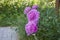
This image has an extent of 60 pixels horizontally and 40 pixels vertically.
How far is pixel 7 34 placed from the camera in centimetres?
538

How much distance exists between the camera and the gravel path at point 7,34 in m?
5.09

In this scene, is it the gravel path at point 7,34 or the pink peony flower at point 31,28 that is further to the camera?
the gravel path at point 7,34

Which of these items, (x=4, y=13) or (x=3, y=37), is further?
(x=4, y=13)

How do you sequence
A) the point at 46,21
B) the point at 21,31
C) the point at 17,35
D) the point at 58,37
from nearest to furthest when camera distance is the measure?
the point at 58,37 < the point at 46,21 < the point at 21,31 < the point at 17,35

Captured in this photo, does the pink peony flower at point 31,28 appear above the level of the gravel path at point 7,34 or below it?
above

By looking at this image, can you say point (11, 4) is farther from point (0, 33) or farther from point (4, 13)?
point (0, 33)

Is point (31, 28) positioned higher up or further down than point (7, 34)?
higher up

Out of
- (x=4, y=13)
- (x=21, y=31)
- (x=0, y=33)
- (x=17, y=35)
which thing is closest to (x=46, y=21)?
(x=21, y=31)

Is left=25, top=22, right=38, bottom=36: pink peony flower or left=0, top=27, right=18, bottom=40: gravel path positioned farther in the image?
left=0, top=27, right=18, bottom=40: gravel path

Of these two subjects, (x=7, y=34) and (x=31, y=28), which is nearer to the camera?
(x=31, y=28)

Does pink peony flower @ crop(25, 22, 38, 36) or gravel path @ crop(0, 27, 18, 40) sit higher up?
pink peony flower @ crop(25, 22, 38, 36)

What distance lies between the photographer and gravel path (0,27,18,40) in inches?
200

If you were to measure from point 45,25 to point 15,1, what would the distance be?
3.83m

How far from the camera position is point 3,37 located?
17.0ft
